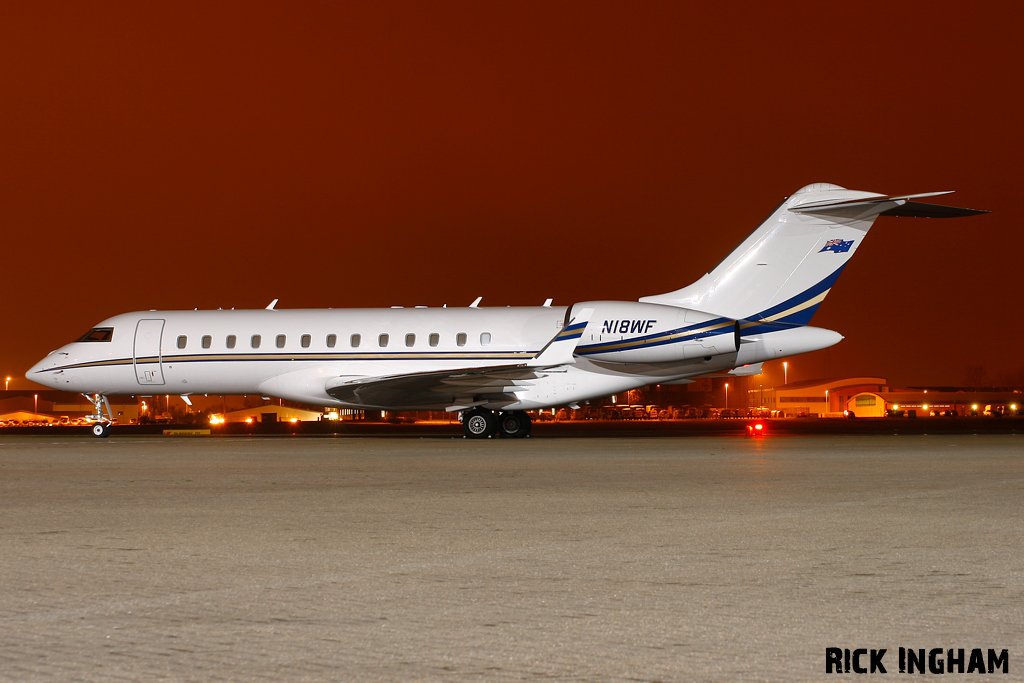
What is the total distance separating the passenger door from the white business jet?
0.03m

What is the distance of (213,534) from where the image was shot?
316 inches

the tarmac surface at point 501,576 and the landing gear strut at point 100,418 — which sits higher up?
the landing gear strut at point 100,418

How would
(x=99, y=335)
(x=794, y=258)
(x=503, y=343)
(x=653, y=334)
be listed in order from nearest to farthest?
(x=653, y=334) → (x=794, y=258) → (x=503, y=343) → (x=99, y=335)

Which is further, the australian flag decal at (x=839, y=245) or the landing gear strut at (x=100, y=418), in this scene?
the landing gear strut at (x=100, y=418)

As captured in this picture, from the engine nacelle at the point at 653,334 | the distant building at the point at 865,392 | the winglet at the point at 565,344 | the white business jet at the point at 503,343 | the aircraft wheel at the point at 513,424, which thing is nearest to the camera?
the engine nacelle at the point at 653,334

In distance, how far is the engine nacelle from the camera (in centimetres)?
2234

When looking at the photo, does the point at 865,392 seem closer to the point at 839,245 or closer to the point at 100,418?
the point at 839,245

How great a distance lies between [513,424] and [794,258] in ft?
Result: 26.3

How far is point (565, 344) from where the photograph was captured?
2328 centimetres

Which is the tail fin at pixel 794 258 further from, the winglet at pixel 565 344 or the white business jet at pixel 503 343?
the winglet at pixel 565 344

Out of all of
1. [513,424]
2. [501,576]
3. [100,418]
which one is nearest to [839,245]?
[513,424]

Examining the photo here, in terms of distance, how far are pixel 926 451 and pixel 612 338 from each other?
23.7ft

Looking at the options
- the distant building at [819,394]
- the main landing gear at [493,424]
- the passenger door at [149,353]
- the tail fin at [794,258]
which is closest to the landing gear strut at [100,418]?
the passenger door at [149,353]

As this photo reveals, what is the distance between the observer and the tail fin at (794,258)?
2259cm
